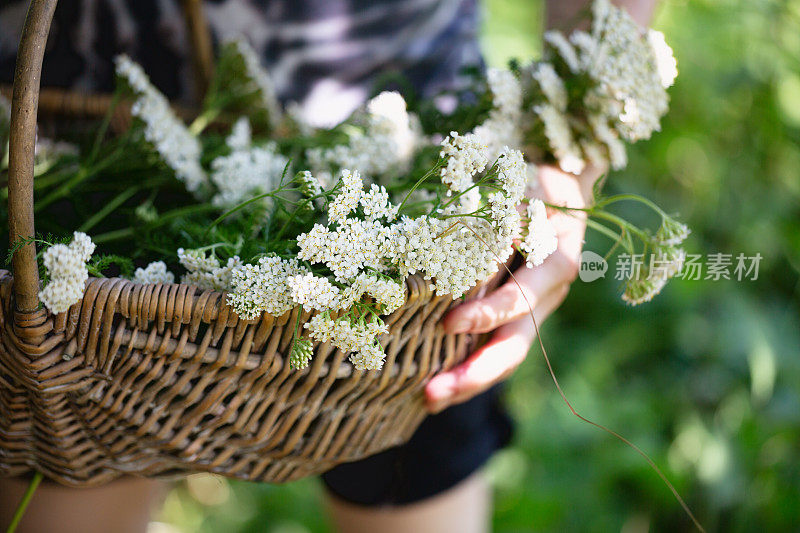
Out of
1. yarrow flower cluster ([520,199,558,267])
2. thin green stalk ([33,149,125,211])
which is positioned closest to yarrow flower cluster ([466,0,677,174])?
yarrow flower cluster ([520,199,558,267])

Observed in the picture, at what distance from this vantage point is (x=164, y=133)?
0.61 metres

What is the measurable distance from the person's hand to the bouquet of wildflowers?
0.08ft

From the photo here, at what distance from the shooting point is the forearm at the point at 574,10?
0.71m

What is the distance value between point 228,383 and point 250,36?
55 cm

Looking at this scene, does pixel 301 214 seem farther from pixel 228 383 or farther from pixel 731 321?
pixel 731 321

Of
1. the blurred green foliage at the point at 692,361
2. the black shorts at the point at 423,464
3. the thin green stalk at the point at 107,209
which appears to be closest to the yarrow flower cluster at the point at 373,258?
the thin green stalk at the point at 107,209

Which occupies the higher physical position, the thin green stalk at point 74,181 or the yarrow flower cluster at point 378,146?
the thin green stalk at point 74,181

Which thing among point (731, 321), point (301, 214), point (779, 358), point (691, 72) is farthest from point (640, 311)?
point (301, 214)

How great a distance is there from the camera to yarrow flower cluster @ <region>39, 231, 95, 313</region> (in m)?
0.38

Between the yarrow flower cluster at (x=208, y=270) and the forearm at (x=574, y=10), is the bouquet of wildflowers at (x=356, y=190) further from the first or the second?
the forearm at (x=574, y=10)

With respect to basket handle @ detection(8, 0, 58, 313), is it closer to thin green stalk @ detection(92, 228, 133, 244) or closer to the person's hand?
thin green stalk @ detection(92, 228, 133, 244)

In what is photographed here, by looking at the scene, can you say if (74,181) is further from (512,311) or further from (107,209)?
(512,311)

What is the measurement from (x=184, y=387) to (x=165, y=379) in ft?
0.05

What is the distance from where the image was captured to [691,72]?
1580 millimetres
